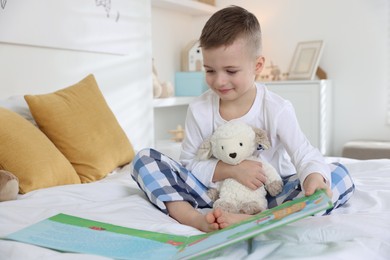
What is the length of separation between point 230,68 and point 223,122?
159 millimetres

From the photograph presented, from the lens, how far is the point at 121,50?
252 centimetres

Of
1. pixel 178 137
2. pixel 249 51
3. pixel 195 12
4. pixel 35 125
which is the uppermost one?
pixel 195 12

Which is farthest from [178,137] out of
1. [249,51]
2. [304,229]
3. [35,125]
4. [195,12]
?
[304,229]

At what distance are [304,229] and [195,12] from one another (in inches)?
116

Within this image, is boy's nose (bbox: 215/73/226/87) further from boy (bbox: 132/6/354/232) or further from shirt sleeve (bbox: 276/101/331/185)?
shirt sleeve (bbox: 276/101/331/185)

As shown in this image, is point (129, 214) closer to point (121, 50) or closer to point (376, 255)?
point (376, 255)

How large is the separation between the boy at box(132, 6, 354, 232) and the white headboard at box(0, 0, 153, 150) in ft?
2.95

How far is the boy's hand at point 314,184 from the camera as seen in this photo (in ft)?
3.18

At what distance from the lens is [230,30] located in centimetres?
119

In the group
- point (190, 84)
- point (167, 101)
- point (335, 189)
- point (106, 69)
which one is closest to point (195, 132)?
point (335, 189)

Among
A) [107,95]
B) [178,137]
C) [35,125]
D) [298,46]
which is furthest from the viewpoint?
[298,46]

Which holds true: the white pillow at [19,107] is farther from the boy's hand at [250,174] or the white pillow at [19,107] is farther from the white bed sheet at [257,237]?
the boy's hand at [250,174]

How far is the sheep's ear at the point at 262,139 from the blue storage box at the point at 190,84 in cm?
219

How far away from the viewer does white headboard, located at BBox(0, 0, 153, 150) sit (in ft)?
6.01
